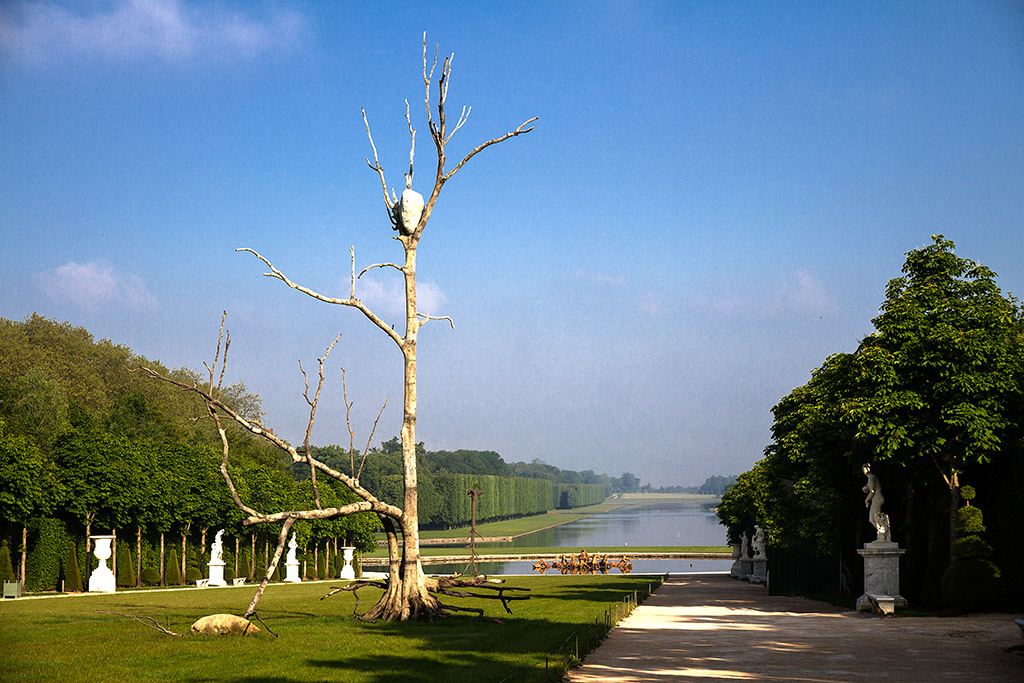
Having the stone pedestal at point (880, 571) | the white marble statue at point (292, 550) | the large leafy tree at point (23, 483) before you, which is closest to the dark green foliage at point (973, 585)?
the stone pedestal at point (880, 571)

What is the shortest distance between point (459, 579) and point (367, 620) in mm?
3901

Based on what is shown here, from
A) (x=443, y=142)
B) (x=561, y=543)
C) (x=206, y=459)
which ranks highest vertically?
(x=443, y=142)

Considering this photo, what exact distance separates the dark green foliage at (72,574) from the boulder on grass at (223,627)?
24.5 m

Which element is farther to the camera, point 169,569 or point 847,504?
point 169,569

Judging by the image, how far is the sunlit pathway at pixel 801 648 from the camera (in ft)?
51.2

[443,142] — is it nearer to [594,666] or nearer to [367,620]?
[367,620]

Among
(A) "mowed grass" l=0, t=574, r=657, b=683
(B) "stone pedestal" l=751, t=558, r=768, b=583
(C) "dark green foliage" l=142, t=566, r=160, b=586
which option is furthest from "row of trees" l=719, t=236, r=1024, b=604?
(C) "dark green foliage" l=142, t=566, r=160, b=586

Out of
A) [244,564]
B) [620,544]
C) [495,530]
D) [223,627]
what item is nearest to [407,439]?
[223,627]

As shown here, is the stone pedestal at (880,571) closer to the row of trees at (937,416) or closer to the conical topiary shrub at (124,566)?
the row of trees at (937,416)

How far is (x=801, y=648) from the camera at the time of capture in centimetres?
1948

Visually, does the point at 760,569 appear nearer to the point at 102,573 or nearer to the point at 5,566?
the point at 102,573

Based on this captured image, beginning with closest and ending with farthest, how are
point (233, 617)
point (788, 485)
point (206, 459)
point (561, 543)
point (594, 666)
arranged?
point (594, 666)
point (233, 617)
point (788, 485)
point (206, 459)
point (561, 543)

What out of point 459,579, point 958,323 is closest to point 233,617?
point 459,579

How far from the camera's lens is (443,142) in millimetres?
27312
